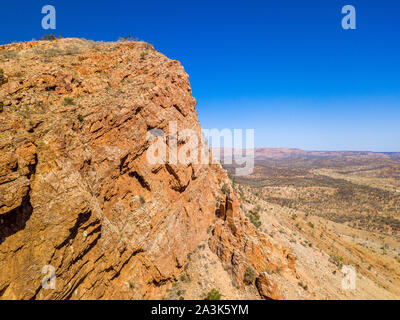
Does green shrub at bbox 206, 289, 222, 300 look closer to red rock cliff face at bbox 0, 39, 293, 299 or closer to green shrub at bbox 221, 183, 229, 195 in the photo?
red rock cliff face at bbox 0, 39, 293, 299

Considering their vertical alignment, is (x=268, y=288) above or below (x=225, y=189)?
below

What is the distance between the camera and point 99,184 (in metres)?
12.3

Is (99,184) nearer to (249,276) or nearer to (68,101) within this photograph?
(68,101)

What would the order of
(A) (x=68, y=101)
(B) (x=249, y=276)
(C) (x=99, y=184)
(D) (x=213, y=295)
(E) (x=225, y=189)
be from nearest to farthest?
(C) (x=99, y=184) < (A) (x=68, y=101) < (D) (x=213, y=295) < (B) (x=249, y=276) < (E) (x=225, y=189)

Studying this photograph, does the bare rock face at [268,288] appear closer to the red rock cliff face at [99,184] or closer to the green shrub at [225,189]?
the red rock cliff face at [99,184]

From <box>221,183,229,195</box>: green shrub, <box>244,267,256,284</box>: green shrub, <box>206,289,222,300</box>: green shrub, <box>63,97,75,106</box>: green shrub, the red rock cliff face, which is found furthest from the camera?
<box>221,183,229,195</box>: green shrub

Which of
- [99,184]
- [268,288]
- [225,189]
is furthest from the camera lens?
[225,189]

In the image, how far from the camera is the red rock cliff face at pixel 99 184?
876 cm

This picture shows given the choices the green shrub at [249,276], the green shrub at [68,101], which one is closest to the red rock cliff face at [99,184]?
the green shrub at [68,101]

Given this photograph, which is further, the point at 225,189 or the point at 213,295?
the point at 225,189

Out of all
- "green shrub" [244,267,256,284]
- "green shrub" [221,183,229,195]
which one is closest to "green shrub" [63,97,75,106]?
"green shrub" [221,183,229,195]

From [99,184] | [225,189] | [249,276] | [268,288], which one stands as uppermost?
[99,184]

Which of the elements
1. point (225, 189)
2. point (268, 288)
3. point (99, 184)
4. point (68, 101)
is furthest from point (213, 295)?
point (68, 101)

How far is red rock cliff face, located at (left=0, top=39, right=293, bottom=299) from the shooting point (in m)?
8.76
